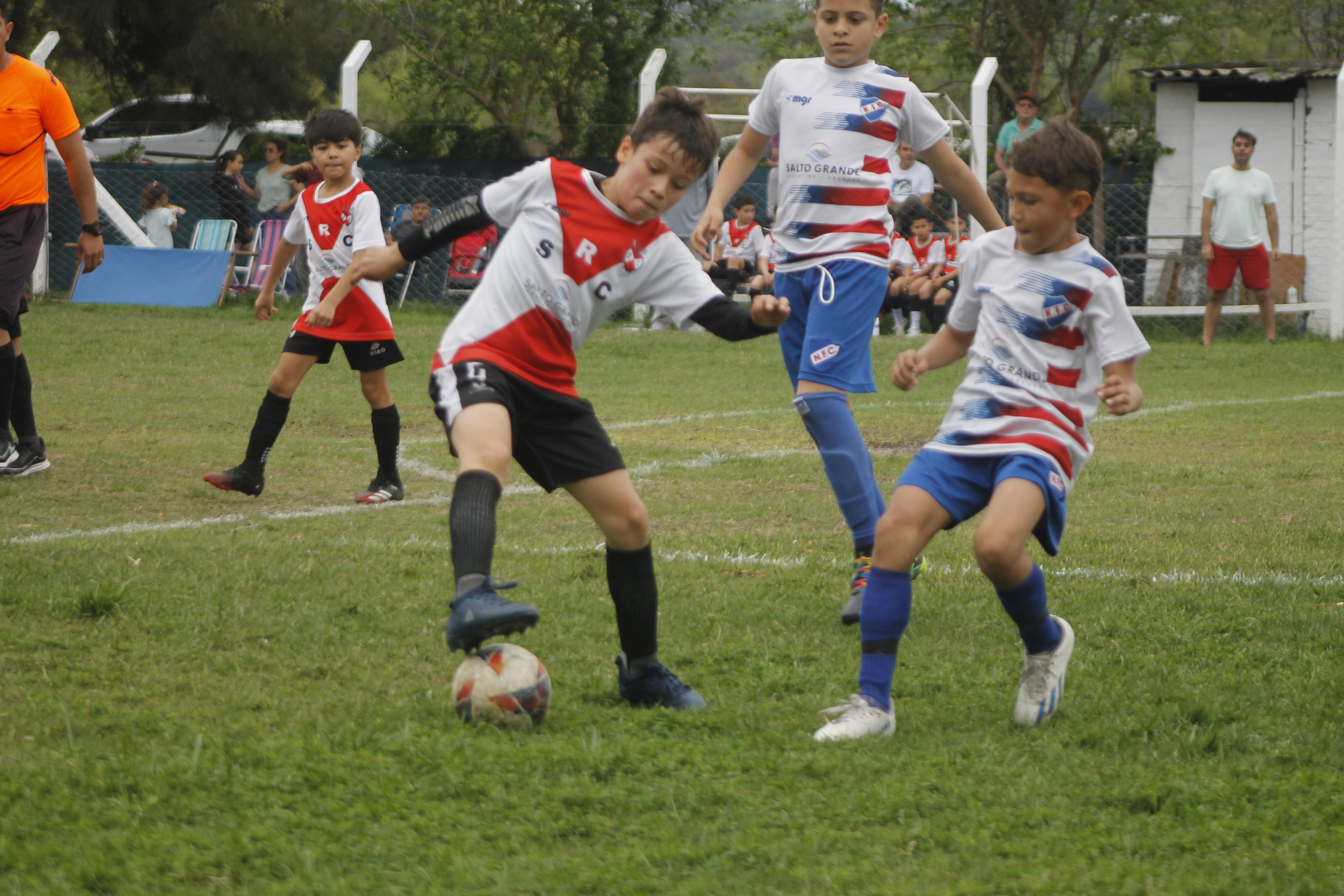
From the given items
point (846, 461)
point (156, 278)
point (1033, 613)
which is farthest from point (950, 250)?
point (1033, 613)

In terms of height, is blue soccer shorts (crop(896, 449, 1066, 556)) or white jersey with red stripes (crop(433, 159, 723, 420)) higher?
white jersey with red stripes (crop(433, 159, 723, 420))

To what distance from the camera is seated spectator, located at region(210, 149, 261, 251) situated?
16.7 meters

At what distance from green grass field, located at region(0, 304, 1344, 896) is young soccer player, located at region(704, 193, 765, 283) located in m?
7.69

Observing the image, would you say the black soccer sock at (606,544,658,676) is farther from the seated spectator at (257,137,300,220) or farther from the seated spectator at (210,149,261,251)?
the seated spectator at (210,149,261,251)

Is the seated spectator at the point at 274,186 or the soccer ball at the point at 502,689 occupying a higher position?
the seated spectator at the point at 274,186

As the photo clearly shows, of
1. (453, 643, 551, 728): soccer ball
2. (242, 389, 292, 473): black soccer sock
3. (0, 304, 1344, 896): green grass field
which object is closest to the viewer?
(0, 304, 1344, 896): green grass field

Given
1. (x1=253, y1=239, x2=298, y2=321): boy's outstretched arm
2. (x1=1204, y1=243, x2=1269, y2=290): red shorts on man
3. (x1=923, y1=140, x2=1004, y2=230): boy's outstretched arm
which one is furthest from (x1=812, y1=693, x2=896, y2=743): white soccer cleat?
(x1=1204, y1=243, x2=1269, y2=290): red shorts on man

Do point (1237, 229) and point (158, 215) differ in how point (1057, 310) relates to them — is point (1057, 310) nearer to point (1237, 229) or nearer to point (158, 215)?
point (1237, 229)

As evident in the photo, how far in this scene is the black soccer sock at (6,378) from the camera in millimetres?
6449

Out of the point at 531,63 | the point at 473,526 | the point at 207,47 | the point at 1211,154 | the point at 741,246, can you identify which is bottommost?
the point at 473,526

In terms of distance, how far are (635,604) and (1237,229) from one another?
12.1 m

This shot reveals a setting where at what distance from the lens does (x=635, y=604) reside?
343cm

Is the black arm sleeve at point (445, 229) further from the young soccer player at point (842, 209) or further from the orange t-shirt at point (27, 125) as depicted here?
the orange t-shirt at point (27, 125)

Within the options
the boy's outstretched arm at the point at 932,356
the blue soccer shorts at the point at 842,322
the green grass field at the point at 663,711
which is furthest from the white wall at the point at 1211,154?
the boy's outstretched arm at the point at 932,356
